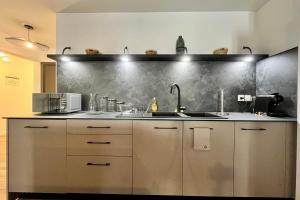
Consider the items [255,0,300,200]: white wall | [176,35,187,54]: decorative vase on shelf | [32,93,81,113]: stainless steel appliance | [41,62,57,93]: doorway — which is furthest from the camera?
[41,62,57,93]: doorway

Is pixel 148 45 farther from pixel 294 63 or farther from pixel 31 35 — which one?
pixel 31 35

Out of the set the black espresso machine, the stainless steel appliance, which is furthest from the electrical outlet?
the stainless steel appliance

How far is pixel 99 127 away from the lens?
1.97 m

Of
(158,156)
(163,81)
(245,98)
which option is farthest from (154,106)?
(245,98)

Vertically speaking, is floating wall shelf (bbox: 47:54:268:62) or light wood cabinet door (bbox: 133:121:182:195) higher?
floating wall shelf (bbox: 47:54:268:62)

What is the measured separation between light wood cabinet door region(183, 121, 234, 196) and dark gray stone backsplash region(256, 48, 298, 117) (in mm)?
639

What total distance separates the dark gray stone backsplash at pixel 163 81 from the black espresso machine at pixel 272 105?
35 cm

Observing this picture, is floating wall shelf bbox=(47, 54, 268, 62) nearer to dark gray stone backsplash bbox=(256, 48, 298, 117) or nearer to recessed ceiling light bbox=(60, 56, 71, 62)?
recessed ceiling light bbox=(60, 56, 71, 62)

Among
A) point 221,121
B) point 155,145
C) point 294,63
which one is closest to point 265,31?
point 294,63

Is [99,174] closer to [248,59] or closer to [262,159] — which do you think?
[262,159]

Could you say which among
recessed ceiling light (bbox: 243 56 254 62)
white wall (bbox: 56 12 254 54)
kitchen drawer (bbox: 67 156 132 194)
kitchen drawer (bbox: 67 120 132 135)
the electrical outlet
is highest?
white wall (bbox: 56 12 254 54)

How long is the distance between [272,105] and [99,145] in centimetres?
186

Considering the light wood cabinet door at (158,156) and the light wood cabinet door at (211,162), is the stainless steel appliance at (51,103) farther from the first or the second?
the light wood cabinet door at (211,162)

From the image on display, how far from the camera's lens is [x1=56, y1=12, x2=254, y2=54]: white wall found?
2582mm
